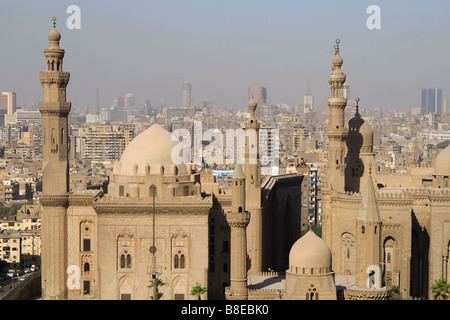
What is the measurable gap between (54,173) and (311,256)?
12.0 metres

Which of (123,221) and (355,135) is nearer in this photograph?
(123,221)

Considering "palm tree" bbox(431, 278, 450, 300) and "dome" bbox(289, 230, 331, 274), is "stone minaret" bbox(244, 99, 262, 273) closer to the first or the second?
"dome" bbox(289, 230, 331, 274)

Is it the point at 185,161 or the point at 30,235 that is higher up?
the point at 185,161

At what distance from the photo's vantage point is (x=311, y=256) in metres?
36.4

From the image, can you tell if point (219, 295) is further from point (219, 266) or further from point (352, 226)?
point (352, 226)

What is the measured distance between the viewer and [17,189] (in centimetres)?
10538

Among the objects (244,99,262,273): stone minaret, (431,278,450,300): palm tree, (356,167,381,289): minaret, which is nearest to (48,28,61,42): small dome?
(244,99,262,273): stone minaret

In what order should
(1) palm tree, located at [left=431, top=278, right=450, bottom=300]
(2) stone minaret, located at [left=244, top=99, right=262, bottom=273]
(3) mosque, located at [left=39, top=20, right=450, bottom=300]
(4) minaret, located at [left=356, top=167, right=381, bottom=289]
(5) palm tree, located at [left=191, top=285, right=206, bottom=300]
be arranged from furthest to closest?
1. (2) stone minaret, located at [left=244, top=99, right=262, bottom=273]
2. (3) mosque, located at [left=39, top=20, right=450, bottom=300]
3. (5) palm tree, located at [left=191, top=285, right=206, bottom=300]
4. (1) palm tree, located at [left=431, top=278, right=450, bottom=300]
5. (4) minaret, located at [left=356, top=167, right=381, bottom=289]

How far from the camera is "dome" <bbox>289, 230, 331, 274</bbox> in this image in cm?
3638

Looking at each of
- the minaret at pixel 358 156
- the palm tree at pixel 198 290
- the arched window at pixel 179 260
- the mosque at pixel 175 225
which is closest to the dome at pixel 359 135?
the minaret at pixel 358 156

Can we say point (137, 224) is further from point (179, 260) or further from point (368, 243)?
point (368, 243)

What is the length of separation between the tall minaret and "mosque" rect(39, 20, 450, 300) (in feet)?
0.21

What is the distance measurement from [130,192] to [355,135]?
1025 cm
